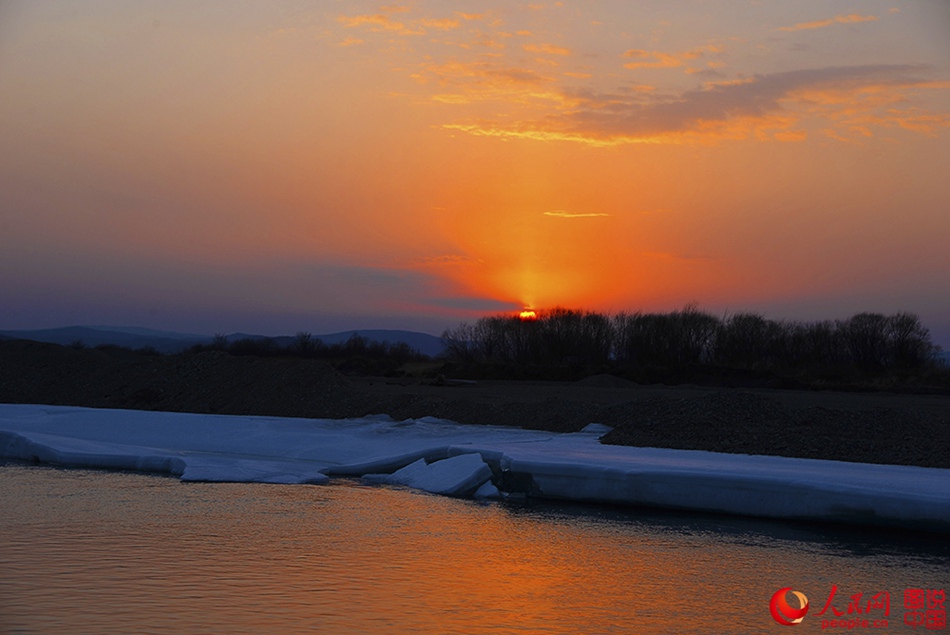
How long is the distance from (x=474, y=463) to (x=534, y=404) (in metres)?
8.23

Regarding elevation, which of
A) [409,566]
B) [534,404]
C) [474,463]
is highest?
[534,404]

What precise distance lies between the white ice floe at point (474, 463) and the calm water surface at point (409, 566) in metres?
0.39

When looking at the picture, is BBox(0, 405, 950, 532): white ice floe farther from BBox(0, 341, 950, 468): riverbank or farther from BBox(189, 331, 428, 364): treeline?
BBox(189, 331, 428, 364): treeline

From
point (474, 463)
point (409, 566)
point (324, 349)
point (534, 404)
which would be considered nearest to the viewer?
point (409, 566)

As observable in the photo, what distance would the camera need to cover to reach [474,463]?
1441 centimetres

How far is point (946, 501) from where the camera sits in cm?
1057

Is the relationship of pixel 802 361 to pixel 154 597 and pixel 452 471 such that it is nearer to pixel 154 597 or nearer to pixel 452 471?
pixel 452 471

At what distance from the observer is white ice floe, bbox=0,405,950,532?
11.6 m

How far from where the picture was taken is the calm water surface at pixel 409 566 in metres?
7.47

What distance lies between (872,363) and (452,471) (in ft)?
140
